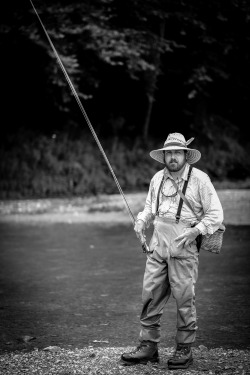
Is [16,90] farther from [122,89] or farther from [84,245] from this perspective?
[84,245]

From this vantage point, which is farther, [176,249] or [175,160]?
[175,160]

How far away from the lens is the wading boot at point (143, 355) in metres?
4.45

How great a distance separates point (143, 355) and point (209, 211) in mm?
1223

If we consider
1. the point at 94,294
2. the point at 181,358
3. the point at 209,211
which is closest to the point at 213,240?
the point at 209,211

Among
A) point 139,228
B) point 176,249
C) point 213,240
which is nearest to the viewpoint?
point 176,249

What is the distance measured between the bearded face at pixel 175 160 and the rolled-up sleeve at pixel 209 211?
0.25 m

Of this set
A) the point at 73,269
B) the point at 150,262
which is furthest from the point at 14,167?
the point at 150,262

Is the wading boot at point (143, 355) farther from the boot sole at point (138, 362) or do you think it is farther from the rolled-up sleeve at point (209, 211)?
the rolled-up sleeve at point (209, 211)

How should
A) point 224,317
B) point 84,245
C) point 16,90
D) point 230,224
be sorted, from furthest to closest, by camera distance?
point 16,90 < point 230,224 < point 84,245 < point 224,317

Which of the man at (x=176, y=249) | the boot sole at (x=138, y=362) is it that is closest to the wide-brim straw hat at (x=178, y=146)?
the man at (x=176, y=249)

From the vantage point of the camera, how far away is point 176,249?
447cm

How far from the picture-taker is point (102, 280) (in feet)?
26.7

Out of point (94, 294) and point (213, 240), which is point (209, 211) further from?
point (94, 294)

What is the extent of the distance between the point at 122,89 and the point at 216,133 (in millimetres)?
4702
